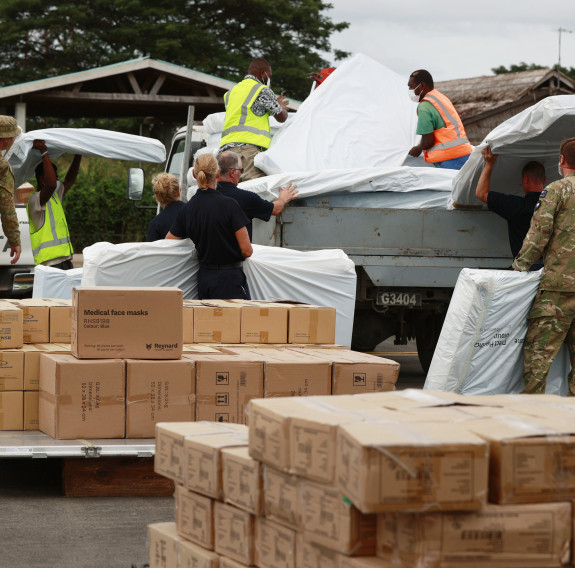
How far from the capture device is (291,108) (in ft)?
61.5

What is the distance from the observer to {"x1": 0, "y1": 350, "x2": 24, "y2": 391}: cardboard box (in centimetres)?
638

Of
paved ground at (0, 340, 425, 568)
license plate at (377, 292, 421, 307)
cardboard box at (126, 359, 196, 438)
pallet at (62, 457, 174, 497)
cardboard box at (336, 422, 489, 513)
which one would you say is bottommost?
paved ground at (0, 340, 425, 568)

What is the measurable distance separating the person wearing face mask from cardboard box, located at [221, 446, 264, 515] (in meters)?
6.84

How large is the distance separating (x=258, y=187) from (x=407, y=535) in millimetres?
6165

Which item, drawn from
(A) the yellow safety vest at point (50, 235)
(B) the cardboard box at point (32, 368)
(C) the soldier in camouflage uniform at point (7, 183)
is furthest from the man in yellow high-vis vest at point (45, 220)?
(B) the cardboard box at point (32, 368)

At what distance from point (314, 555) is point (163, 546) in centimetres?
93

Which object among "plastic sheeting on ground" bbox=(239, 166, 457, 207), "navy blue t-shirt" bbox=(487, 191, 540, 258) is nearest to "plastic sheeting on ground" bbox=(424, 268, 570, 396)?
"navy blue t-shirt" bbox=(487, 191, 540, 258)

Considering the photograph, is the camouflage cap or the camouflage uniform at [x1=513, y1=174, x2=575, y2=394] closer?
the camouflage uniform at [x1=513, y1=174, x2=575, y2=394]

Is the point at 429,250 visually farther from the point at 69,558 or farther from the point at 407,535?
the point at 407,535

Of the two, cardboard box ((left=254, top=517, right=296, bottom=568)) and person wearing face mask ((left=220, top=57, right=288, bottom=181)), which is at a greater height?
person wearing face mask ((left=220, top=57, right=288, bottom=181))

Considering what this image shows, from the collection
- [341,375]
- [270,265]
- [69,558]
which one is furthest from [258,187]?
[69,558]

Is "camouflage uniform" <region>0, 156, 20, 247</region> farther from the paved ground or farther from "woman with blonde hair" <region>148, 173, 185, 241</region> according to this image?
the paved ground

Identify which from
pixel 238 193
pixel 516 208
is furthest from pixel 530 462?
pixel 516 208

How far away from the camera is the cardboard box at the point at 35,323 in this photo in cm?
683
